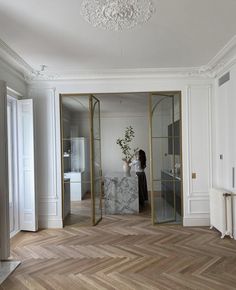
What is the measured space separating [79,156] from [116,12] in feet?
10.0

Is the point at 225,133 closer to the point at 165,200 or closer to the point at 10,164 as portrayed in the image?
the point at 165,200

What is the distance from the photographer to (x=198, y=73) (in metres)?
4.80

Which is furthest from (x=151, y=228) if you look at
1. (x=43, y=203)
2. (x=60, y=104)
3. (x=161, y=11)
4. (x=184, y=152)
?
(x=161, y=11)

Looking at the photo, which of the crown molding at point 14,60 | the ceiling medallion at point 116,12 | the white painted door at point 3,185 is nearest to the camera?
the ceiling medallion at point 116,12

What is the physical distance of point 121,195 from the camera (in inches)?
235

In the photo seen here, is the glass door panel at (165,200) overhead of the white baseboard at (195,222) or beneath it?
overhead

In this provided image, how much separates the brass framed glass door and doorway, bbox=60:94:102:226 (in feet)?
3.73

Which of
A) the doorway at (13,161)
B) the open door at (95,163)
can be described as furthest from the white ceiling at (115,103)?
the doorway at (13,161)

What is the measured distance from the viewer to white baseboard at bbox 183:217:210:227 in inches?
191

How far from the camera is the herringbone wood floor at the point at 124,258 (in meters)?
2.86

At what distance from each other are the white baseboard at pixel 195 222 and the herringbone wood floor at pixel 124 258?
0.58ft

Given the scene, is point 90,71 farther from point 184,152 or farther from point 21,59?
point 184,152

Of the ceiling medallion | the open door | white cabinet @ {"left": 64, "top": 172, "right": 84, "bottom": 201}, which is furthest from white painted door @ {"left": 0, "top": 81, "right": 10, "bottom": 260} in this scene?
the open door

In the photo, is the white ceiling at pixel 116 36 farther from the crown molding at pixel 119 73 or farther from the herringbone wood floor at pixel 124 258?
the herringbone wood floor at pixel 124 258
